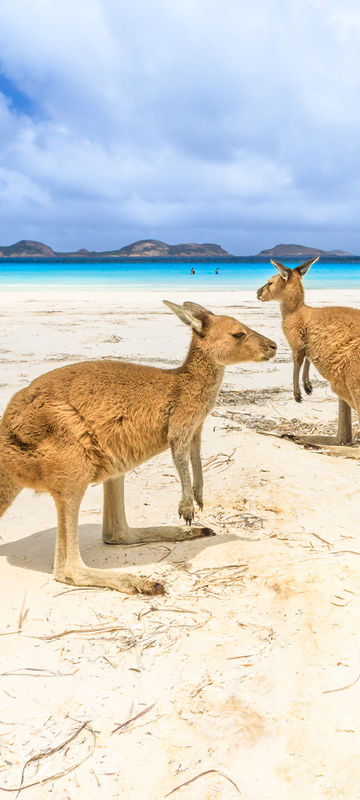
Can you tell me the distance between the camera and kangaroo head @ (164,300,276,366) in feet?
10.4

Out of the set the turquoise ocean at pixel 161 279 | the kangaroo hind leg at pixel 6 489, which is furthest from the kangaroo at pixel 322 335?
the turquoise ocean at pixel 161 279

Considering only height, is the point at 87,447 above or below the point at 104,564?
above

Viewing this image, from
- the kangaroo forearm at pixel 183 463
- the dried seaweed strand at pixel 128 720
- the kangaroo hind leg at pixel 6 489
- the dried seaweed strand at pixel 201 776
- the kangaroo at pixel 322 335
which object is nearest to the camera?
the dried seaweed strand at pixel 201 776

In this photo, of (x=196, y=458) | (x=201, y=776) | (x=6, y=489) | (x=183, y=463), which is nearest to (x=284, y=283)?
(x=196, y=458)

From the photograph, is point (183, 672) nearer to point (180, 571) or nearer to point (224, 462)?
point (180, 571)

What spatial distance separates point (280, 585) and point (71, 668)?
899mm

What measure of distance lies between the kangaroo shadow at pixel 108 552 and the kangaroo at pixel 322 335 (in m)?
2.02

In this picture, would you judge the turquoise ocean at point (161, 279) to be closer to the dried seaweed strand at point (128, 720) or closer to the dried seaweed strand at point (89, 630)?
the dried seaweed strand at point (89, 630)

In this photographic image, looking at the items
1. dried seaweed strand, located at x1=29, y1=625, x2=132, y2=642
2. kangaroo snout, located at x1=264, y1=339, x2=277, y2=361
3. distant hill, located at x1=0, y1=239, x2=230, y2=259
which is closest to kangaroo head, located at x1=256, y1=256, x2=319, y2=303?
kangaroo snout, located at x1=264, y1=339, x2=277, y2=361

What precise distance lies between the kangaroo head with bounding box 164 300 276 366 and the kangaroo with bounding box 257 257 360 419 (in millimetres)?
1629

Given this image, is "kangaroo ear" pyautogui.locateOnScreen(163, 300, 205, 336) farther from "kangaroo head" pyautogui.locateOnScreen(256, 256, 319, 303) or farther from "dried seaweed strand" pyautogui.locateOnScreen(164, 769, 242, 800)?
"kangaroo head" pyautogui.locateOnScreen(256, 256, 319, 303)

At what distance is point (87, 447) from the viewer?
8.96 feet

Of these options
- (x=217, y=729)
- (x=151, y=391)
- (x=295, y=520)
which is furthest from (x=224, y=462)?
(x=217, y=729)

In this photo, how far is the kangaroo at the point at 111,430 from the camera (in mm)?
2678
